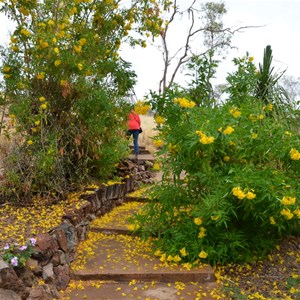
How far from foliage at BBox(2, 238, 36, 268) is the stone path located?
496 millimetres

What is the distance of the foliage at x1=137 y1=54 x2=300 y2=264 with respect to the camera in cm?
375

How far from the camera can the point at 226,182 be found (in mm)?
3830

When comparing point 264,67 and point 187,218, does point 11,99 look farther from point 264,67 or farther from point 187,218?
point 264,67

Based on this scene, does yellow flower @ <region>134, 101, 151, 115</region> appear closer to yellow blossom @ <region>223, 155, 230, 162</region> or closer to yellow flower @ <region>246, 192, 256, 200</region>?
yellow blossom @ <region>223, 155, 230, 162</region>

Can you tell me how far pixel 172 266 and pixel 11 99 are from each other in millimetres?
2621

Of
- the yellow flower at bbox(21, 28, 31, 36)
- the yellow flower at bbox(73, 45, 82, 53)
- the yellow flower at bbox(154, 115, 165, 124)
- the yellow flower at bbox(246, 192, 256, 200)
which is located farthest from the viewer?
the yellow flower at bbox(73, 45, 82, 53)

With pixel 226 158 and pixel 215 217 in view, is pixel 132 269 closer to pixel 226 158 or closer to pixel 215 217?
pixel 215 217

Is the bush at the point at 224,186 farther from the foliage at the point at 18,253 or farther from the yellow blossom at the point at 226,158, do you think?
the foliage at the point at 18,253

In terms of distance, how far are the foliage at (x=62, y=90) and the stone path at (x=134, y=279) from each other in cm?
116

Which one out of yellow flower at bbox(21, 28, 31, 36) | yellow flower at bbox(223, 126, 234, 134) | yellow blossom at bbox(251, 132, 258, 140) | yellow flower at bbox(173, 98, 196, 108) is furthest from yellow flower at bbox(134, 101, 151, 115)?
yellow flower at bbox(21, 28, 31, 36)

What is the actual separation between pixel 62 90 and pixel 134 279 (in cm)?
224

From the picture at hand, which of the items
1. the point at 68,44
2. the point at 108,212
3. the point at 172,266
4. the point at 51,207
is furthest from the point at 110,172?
the point at 172,266

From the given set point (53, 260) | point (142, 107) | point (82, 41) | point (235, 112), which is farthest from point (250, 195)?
point (82, 41)

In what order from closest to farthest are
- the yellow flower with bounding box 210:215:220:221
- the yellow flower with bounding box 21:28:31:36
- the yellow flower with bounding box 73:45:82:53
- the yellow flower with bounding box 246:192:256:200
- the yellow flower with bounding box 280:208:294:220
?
the yellow flower with bounding box 246:192:256:200 < the yellow flower with bounding box 280:208:294:220 < the yellow flower with bounding box 210:215:220:221 < the yellow flower with bounding box 21:28:31:36 < the yellow flower with bounding box 73:45:82:53
